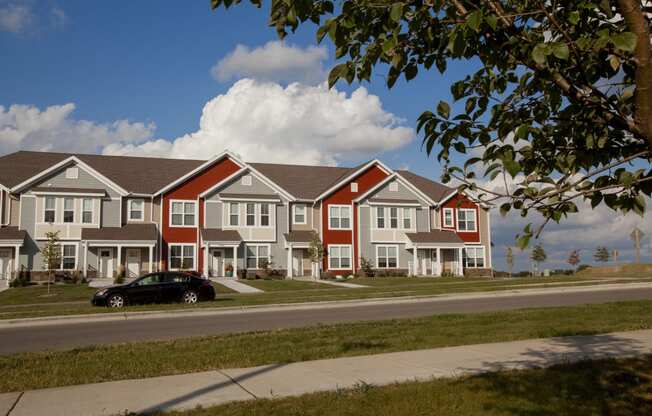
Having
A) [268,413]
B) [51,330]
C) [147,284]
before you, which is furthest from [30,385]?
[147,284]

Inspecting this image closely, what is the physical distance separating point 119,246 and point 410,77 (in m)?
38.0

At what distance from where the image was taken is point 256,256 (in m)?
43.9

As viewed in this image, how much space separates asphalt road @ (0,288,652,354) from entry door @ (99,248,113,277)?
2266cm

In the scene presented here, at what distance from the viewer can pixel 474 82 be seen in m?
4.54

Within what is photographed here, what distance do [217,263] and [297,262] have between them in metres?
6.07

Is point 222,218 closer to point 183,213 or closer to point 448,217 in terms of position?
point 183,213

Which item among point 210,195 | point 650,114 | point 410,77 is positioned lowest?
point 650,114

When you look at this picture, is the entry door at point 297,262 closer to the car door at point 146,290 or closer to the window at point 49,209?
the window at point 49,209

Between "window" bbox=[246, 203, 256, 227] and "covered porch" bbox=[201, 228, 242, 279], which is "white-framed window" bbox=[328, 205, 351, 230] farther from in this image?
"covered porch" bbox=[201, 228, 242, 279]

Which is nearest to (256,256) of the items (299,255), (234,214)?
(299,255)

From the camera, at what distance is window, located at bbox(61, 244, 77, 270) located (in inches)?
1567

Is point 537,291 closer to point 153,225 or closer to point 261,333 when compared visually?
point 261,333

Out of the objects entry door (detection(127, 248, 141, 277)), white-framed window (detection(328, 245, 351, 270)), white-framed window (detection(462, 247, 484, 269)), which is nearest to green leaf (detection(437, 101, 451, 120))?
entry door (detection(127, 248, 141, 277))

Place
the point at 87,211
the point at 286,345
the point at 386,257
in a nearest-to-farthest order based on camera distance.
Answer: the point at 286,345 < the point at 87,211 < the point at 386,257
